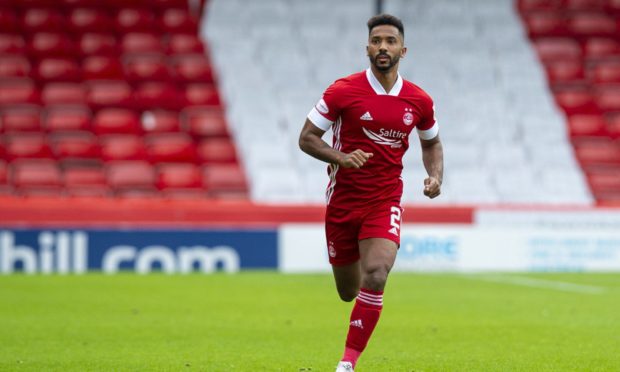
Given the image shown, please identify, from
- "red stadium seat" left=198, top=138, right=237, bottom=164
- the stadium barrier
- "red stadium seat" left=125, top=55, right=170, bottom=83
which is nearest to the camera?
the stadium barrier

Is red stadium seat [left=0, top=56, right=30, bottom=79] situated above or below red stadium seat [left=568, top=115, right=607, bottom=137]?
above

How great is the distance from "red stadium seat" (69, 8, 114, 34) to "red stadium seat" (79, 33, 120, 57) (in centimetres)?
17

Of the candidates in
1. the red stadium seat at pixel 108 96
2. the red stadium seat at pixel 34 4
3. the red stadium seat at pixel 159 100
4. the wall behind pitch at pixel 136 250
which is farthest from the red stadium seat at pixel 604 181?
the red stadium seat at pixel 34 4

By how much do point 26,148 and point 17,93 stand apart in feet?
6.84

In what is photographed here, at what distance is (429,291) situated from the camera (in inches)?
628

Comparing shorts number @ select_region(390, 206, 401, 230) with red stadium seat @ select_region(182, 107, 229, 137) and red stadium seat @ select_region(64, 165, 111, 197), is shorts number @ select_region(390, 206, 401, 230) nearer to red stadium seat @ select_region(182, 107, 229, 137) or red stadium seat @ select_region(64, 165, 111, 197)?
red stadium seat @ select_region(64, 165, 111, 197)

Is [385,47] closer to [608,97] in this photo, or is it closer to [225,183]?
[225,183]

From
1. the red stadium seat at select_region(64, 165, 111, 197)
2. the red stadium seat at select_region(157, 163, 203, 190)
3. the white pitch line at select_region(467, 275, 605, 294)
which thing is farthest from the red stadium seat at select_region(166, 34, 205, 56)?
the white pitch line at select_region(467, 275, 605, 294)

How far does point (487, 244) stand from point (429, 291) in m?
4.92

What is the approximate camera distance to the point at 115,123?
23938mm

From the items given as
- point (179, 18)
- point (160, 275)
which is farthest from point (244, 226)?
point (179, 18)

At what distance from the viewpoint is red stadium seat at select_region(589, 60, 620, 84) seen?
2766 cm

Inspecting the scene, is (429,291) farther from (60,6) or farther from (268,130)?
(60,6)

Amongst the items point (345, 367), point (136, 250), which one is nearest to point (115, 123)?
point (136, 250)
